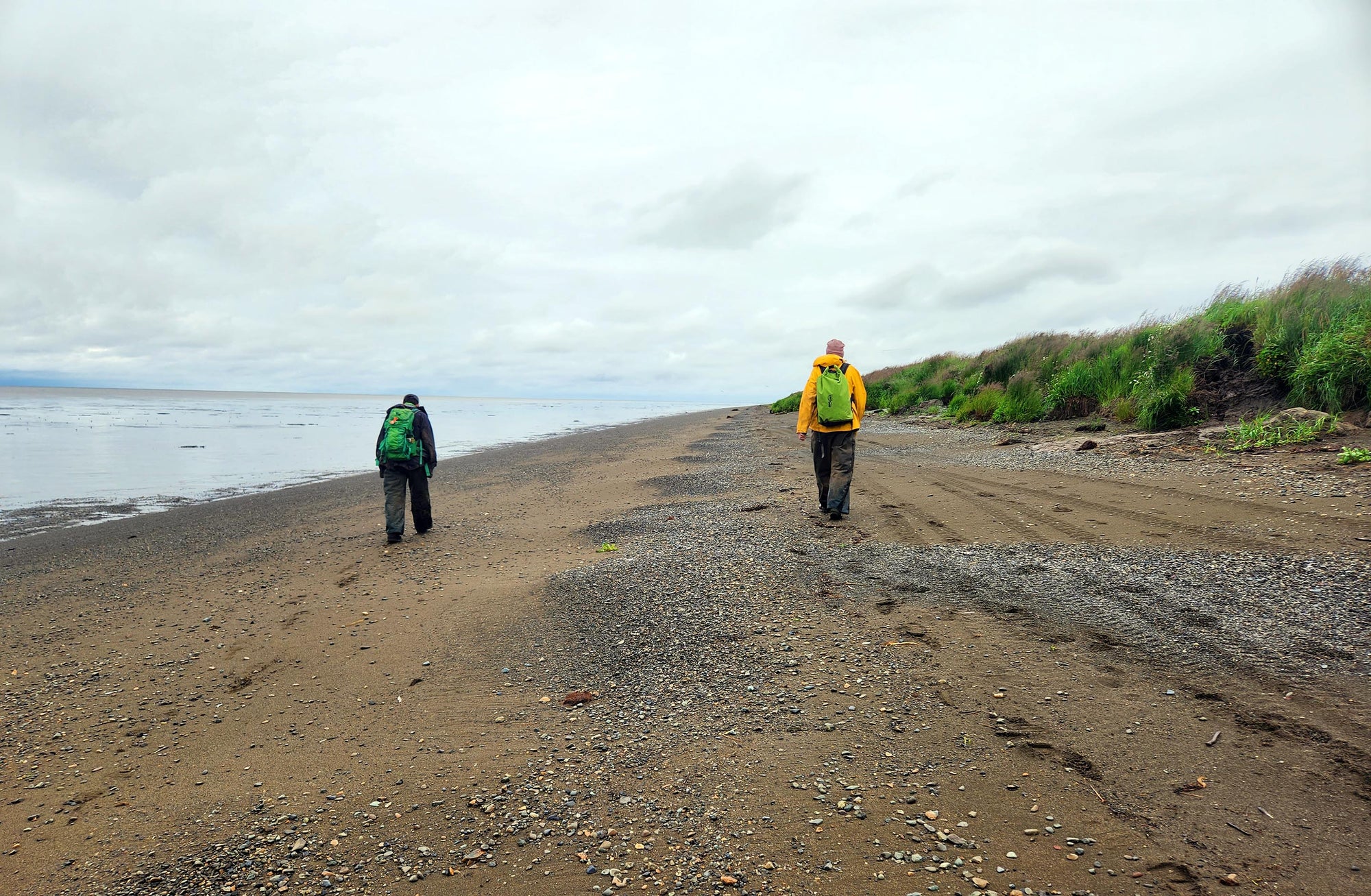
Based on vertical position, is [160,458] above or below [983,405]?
below

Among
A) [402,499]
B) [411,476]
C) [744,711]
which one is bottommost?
[744,711]

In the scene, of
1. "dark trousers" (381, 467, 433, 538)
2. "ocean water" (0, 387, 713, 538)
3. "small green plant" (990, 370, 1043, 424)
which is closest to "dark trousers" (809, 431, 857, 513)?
"dark trousers" (381, 467, 433, 538)

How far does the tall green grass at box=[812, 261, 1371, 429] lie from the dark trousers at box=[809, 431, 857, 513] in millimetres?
7712

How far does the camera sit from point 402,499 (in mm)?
9391

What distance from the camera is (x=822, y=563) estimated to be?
265 inches

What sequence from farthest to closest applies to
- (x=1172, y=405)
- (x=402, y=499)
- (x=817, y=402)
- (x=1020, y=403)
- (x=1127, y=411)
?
(x=1020, y=403) → (x=1127, y=411) → (x=1172, y=405) → (x=402, y=499) → (x=817, y=402)

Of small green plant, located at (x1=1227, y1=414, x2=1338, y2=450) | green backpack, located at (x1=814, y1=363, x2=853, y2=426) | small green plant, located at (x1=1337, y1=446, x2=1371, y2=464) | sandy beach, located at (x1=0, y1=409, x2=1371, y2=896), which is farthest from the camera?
small green plant, located at (x1=1227, y1=414, x2=1338, y2=450)

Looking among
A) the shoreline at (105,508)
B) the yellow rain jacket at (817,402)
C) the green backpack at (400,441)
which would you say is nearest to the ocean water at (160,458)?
the shoreline at (105,508)

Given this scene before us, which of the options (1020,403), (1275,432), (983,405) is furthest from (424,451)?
(983,405)

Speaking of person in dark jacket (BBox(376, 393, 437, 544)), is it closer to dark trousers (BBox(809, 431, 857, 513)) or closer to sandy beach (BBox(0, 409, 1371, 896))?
sandy beach (BBox(0, 409, 1371, 896))

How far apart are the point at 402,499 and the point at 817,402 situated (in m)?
6.01

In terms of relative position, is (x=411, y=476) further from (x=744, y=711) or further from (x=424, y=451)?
(x=744, y=711)

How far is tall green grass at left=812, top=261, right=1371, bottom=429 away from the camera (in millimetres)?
10203

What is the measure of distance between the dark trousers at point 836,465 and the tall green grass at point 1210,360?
7712 mm
